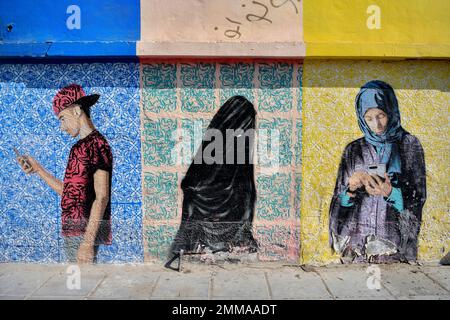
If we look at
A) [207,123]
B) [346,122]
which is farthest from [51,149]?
[346,122]

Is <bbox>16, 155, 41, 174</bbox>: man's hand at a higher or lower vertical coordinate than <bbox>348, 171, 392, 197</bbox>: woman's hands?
higher

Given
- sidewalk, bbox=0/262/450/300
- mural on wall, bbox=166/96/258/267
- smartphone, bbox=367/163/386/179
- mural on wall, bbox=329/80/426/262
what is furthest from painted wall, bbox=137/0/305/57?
sidewalk, bbox=0/262/450/300

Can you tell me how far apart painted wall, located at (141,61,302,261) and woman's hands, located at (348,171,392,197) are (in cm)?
68

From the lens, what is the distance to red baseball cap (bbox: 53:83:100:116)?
4699 mm

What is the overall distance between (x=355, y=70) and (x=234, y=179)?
192cm

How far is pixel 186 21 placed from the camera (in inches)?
183

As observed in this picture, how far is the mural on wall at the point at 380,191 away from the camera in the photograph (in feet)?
15.7

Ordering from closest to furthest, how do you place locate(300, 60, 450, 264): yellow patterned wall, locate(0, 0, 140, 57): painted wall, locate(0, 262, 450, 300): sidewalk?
locate(0, 262, 450, 300): sidewalk
locate(0, 0, 140, 57): painted wall
locate(300, 60, 450, 264): yellow patterned wall

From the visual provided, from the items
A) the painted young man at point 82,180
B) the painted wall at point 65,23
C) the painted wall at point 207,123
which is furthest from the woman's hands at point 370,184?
the painted wall at point 65,23

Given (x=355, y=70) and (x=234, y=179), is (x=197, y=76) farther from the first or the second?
(x=355, y=70)

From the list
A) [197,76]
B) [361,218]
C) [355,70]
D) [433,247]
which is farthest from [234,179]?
[433,247]

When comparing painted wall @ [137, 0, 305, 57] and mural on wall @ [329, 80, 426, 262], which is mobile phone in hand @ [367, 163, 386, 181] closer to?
mural on wall @ [329, 80, 426, 262]

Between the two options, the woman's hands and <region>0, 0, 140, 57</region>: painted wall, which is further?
the woman's hands

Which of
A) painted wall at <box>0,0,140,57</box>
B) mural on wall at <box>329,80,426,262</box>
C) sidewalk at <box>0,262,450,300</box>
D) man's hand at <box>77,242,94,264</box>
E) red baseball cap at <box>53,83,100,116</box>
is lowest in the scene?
sidewalk at <box>0,262,450,300</box>
